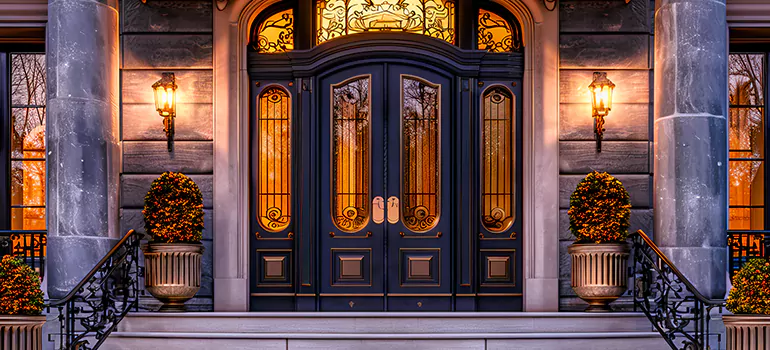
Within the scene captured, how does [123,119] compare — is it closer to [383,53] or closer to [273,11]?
[273,11]

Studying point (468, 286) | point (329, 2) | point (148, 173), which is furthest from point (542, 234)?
point (148, 173)

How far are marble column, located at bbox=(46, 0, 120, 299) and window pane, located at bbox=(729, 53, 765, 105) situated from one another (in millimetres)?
7645

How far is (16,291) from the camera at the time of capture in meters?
8.44

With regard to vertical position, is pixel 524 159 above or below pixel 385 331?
above

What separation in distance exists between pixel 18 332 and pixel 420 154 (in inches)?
195

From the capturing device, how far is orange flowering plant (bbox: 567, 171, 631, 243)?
996 cm

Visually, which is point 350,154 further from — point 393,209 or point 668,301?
point 668,301

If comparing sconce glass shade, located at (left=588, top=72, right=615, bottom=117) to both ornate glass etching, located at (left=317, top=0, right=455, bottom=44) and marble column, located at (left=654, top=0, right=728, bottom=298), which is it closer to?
marble column, located at (left=654, top=0, right=728, bottom=298)

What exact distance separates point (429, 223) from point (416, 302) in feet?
3.13

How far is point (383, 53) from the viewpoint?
36.7 ft

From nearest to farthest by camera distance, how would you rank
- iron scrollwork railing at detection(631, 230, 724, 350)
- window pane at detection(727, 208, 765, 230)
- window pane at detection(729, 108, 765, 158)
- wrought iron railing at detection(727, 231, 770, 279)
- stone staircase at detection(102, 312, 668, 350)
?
iron scrollwork railing at detection(631, 230, 724, 350), stone staircase at detection(102, 312, 668, 350), wrought iron railing at detection(727, 231, 770, 279), window pane at detection(727, 208, 765, 230), window pane at detection(729, 108, 765, 158)

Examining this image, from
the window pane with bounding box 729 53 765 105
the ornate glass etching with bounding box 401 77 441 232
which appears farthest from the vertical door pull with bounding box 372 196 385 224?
the window pane with bounding box 729 53 765 105

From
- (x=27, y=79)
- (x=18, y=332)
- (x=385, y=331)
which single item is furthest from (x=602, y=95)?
(x=27, y=79)

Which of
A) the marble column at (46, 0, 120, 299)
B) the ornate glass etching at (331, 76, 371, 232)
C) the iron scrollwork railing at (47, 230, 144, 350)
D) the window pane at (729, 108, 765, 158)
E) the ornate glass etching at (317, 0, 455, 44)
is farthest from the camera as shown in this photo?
the window pane at (729, 108, 765, 158)
